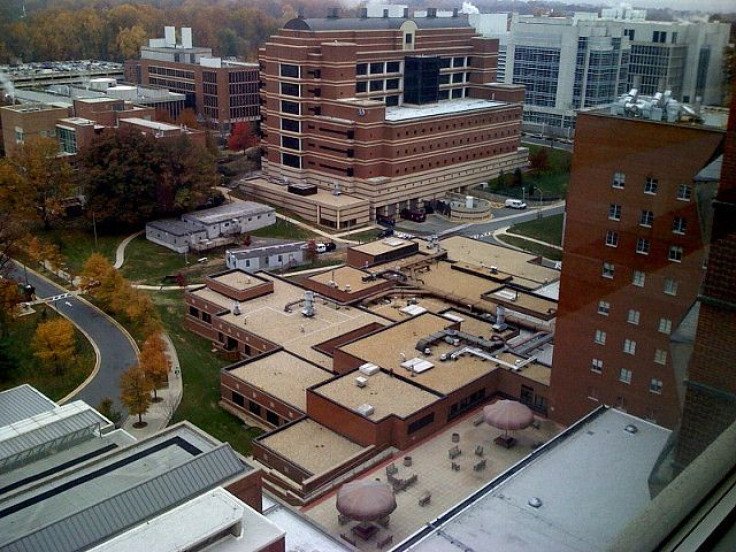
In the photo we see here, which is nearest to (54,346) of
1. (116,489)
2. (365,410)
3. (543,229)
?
(365,410)

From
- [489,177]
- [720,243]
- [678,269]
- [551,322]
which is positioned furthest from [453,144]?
[720,243]

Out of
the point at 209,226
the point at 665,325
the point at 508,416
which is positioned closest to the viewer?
the point at 665,325

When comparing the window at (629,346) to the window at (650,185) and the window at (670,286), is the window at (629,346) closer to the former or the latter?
the window at (670,286)

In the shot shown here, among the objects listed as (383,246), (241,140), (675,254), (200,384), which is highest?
(675,254)

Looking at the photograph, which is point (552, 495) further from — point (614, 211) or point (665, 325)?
point (614, 211)

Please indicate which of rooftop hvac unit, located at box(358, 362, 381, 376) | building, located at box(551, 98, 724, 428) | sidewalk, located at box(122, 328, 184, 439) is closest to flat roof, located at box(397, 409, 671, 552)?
building, located at box(551, 98, 724, 428)

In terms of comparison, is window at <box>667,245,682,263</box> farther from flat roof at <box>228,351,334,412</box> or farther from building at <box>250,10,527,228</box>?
building at <box>250,10,527,228</box>

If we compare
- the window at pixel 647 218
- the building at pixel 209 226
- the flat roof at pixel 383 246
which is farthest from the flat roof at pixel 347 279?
the window at pixel 647 218
